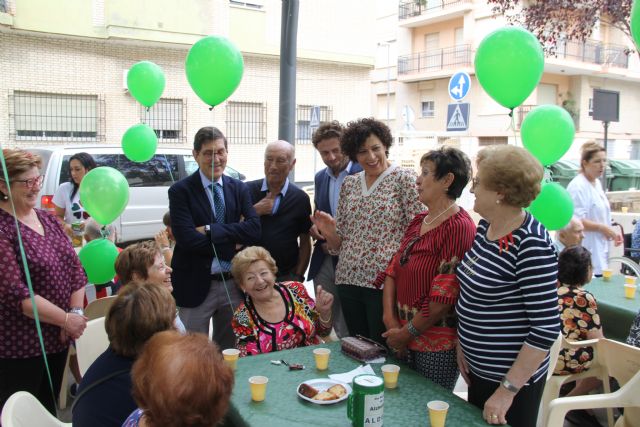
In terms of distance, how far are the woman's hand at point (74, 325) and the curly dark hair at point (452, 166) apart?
1.73 meters

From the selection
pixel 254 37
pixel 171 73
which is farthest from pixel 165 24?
pixel 254 37

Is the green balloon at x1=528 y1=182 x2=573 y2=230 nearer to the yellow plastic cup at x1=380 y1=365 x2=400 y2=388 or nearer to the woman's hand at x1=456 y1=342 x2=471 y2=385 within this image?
the woman's hand at x1=456 y1=342 x2=471 y2=385

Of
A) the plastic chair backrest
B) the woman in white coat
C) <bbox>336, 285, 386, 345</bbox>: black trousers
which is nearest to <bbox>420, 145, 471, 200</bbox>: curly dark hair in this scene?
<bbox>336, 285, 386, 345</bbox>: black trousers

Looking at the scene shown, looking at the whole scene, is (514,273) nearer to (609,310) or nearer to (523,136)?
(523,136)

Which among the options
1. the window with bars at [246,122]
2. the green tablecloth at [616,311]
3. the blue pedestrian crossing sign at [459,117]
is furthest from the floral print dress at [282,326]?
the window with bars at [246,122]

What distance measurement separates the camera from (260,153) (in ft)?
53.4

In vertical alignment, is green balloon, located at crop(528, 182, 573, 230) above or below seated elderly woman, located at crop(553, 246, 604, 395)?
above

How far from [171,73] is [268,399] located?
1427cm

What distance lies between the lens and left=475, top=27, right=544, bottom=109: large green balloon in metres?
2.93

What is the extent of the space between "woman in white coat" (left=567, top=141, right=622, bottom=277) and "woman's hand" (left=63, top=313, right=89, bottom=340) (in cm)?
367

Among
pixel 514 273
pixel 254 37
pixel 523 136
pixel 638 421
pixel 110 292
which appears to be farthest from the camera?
pixel 254 37

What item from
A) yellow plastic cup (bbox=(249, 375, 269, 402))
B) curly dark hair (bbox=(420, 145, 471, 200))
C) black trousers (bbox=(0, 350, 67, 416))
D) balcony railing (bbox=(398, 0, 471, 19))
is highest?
balcony railing (bbox=(398, 0, 471, 19))

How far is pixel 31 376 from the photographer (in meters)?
2.43

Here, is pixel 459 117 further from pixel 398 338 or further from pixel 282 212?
pixel 398 338
